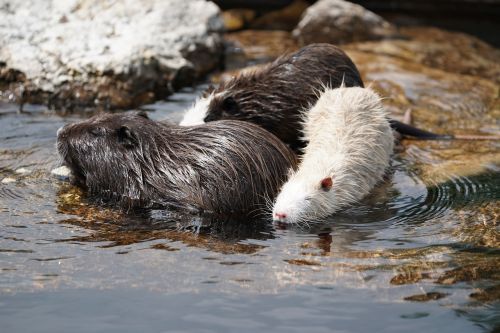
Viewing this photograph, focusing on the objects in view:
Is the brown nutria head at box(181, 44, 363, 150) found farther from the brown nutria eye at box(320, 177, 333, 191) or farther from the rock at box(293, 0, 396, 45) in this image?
the rock at box(293, 0, 396, 45)

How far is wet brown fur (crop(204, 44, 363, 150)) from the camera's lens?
19.5 feet

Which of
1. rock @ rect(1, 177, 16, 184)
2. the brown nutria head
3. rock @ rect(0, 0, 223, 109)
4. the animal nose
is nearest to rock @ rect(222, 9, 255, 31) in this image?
rock @ rect(0, 0, 223, 109)

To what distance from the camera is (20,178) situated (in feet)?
16.0

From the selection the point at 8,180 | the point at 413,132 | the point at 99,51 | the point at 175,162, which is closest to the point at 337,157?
the point at 175,162

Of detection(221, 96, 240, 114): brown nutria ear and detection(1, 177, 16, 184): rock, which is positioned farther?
detection(221, 96, 240, 114): brown nutria ear

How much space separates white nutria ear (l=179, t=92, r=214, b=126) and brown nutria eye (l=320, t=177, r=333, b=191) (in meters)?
1.49

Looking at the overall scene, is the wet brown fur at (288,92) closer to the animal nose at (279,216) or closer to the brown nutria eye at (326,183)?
the brown nutria eye at (326,183)

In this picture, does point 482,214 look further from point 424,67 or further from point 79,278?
point 424,67

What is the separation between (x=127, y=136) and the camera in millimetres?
4738

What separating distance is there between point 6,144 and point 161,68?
2.00 metres

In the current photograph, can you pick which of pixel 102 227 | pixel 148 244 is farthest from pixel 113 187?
pixel 148 244

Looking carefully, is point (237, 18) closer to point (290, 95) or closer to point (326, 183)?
point (290, 95)

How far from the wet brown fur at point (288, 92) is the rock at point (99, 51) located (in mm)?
1177

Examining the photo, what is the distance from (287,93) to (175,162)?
1.70 meters
